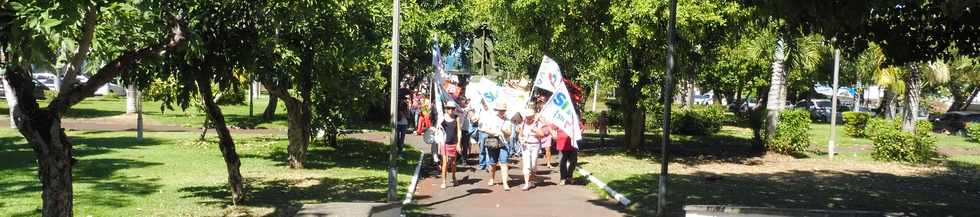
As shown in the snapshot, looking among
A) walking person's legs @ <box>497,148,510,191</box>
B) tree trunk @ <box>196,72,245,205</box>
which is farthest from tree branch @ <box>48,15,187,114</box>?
walking person's legs @ <box>497,148,510,191</box>

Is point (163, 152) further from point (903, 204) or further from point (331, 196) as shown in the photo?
point (903, 204)

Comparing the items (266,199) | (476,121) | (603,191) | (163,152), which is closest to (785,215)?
(603,191)

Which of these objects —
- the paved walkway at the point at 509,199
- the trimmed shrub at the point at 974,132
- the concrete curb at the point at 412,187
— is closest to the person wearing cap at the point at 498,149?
the paved walkway at the point at 509,199

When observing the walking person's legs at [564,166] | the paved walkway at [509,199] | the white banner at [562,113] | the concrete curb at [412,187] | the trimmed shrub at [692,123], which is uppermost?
the white banner at [562,113]

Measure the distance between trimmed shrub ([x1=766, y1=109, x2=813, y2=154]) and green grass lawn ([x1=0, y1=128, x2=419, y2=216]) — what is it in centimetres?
889

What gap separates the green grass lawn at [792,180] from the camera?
38.8 ft

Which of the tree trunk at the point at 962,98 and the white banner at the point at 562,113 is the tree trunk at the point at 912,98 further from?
the tree trunk at the point at 962,98

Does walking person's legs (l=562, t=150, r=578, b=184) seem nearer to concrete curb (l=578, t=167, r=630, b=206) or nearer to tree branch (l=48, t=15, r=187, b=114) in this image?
concrete curb (l=578, t=167, r=630, b=206)

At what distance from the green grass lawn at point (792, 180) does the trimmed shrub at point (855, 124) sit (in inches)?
350

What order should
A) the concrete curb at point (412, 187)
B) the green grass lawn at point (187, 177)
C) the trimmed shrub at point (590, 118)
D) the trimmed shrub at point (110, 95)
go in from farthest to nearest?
the trimmed shrub at point (110, 95), the trimmed shrub at point (590, 118), the concrete curb at point (412, 187), the green grass lawn at point (187, 177)

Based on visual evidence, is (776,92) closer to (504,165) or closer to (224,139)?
(504,165)

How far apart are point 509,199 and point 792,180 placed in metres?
6.30

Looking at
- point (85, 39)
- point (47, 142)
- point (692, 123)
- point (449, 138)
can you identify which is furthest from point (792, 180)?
point (692, 123)

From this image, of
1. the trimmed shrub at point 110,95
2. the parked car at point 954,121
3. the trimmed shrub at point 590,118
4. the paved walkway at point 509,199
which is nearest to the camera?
the paved walkway at point 509,199
